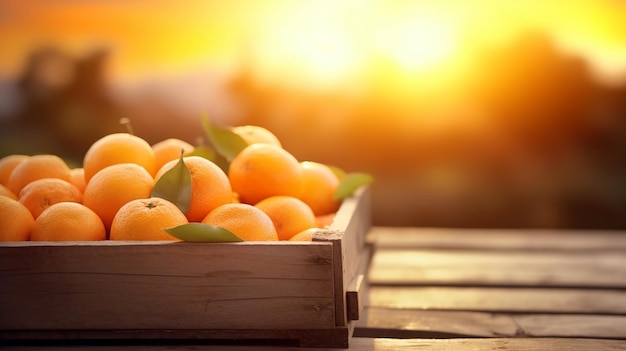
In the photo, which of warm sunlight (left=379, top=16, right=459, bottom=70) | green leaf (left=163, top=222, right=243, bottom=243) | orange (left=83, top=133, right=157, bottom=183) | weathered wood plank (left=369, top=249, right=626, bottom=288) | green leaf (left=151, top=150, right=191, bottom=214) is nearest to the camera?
green leaf (left=163, top=222, right=243, bottom=243)

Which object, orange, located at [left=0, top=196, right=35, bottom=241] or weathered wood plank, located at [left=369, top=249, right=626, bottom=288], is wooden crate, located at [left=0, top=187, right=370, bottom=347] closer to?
orange, located at [left=0, top=196, right=35, bottom=241]

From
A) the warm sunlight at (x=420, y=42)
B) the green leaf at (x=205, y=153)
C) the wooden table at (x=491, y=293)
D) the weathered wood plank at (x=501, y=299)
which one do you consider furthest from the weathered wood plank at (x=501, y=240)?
the warm sunlight at (x=420, y=42)

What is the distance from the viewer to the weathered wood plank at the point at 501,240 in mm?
1799

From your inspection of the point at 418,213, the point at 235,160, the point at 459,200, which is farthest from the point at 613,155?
the point at 235,160

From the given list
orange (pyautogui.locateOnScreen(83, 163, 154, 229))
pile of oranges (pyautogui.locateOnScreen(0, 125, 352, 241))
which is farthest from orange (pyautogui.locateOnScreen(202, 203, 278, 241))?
orange (pyautogui.locateOnScreen(83, 163, 154, 229))

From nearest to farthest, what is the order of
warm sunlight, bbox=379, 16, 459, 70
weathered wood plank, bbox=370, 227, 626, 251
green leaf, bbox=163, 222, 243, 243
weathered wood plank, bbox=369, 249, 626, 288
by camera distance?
1. green leaf, bbox=163, 222, 243, 243
2. weathered wood plank, bbox=369, 249, 626, 288
3. weathered wood plank, bbox=370, 227, 626, 251
4. warm sunlight, bbox=379, 16, 459, 70

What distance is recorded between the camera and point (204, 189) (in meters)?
1.05

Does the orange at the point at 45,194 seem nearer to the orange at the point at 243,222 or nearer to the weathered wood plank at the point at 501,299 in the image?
the orange at the point at 243,222

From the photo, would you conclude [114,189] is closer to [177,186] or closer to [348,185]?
[177,186]

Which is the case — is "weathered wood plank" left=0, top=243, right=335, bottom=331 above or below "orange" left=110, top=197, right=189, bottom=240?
below

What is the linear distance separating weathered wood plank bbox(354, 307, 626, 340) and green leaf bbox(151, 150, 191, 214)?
35 cm

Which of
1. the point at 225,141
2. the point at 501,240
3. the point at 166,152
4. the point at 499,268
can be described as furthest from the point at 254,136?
the point at 501,240

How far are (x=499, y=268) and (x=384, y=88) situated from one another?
1.76m

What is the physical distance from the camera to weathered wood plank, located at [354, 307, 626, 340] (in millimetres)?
1107
